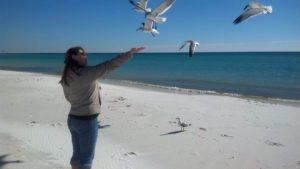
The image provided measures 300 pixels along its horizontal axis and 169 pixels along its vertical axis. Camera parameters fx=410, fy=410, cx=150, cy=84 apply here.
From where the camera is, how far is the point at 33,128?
7.93m

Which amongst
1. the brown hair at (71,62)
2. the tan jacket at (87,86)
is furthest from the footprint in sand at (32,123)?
the brown hair at (71,62)

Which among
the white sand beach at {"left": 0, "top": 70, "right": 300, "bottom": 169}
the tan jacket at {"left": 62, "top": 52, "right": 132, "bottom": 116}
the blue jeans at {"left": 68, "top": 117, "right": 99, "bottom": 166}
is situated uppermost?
the tan jacket at {"left": 62, "top": 52, "right": 132, "bottom": 116}

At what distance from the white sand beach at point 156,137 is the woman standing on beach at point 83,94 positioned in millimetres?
1579

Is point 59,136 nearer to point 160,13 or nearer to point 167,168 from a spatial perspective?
point 167,168

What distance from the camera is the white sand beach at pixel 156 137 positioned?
20.0ft

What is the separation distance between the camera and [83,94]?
4027 millimetres

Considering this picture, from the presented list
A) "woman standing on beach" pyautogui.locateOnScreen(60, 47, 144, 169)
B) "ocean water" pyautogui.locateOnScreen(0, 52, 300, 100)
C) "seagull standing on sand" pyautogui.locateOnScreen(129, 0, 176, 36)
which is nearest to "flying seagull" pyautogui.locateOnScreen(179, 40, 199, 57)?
"seagull standing on sand" pyautogui.locateOnScreen(129, 0, 176, 36)

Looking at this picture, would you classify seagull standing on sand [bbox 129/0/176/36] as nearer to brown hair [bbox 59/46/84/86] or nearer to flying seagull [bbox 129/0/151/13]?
flying seagull [bbox 129/0/151/13]

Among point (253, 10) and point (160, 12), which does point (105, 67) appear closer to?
point (160, 12)

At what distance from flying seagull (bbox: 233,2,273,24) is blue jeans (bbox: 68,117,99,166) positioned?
2477 mm

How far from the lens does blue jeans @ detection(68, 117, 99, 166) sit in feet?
13.4

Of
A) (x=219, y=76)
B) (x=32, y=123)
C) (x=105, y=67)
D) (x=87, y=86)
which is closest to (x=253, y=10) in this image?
(x=105, y=67)

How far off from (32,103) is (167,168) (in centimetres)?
643

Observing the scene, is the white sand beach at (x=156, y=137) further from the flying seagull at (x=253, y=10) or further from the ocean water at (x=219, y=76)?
the ocean water at (x=219, y=76)
